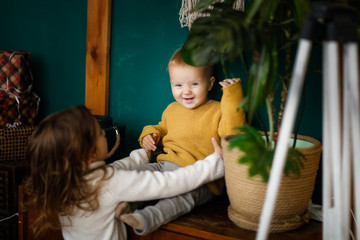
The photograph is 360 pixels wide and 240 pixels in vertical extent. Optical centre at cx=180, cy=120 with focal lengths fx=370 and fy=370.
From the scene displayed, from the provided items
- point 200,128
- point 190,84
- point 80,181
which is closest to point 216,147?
point 200,128

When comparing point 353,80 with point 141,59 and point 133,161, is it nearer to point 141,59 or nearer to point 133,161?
point 133,161

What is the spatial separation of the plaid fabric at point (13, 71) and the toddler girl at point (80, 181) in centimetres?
93

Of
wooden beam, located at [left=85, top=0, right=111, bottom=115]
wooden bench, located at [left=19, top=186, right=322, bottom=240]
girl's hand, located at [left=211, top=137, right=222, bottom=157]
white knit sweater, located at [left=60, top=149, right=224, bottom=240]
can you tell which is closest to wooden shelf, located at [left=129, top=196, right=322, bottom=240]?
wooden bench, located at [left=19, top=186, right=322, bottom=240]

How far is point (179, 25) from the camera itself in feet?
6.38

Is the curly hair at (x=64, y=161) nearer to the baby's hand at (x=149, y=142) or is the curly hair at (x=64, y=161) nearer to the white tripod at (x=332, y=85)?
the baby's hand at (x=149, y=142)

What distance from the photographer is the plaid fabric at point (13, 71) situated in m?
2.11

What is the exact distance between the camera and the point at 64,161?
1.27 meters

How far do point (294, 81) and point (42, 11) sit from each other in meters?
1.87

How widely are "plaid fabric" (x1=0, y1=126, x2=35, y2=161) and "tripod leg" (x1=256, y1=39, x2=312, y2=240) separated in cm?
137

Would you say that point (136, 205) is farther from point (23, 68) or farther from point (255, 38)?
point (23, 68)

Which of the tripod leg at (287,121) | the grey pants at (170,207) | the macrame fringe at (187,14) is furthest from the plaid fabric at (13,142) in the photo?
the tripod leg at (287,121)

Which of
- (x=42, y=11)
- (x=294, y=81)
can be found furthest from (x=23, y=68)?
(x=294, y=81)

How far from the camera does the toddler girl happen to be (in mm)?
1272

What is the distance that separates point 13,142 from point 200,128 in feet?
3.18
